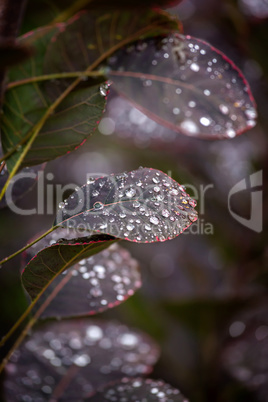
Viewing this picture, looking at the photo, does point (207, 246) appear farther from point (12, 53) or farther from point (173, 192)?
point (12, 53)

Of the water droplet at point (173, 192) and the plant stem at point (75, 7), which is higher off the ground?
the plant stem at point (75, 7)

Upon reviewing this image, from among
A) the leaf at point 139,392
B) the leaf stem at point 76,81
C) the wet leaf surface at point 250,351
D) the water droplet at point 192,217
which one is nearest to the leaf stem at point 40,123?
the leaf stem at point 76,81

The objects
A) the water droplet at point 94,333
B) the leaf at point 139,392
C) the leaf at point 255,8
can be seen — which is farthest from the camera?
the leaf at point 255,8

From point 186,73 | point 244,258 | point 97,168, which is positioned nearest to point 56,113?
point 186,73

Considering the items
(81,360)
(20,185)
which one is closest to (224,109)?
(20,185)

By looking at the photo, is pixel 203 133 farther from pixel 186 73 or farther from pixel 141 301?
pixel 141 301

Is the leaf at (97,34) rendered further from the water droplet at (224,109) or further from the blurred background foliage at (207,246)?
the blurred background foliage at (207,246)

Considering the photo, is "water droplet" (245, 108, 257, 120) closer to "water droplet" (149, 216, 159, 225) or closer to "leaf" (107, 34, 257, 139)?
"leaf" (107, 34, 257, 139)

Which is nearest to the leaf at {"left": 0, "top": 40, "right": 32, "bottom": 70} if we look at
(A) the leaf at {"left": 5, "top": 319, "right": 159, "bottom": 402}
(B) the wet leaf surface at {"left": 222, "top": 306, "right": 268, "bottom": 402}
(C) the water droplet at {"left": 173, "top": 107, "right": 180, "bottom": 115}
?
(C) the water droplet at {"left": 173, "top": 107, "right": 180, "bottom": 115}
